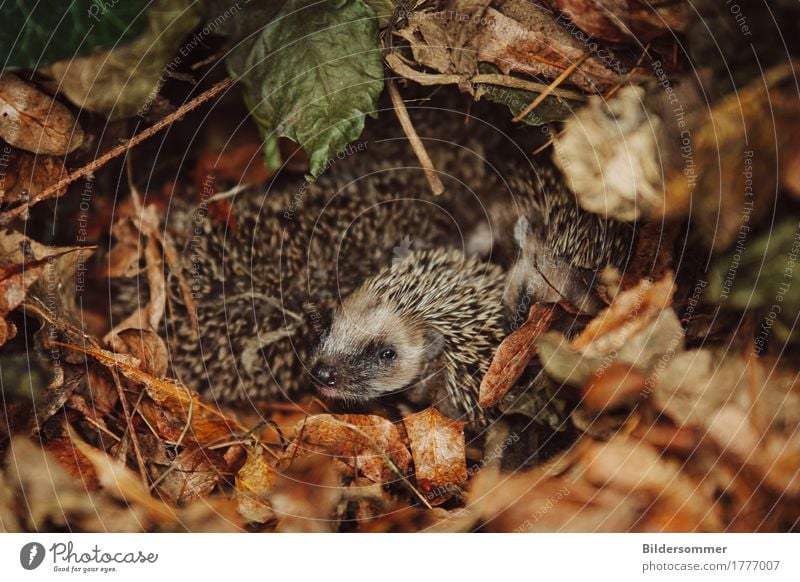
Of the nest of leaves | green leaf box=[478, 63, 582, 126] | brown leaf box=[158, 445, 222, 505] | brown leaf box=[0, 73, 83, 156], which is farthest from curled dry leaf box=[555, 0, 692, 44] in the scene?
brown leaf box=[158, 445, 222, 505]

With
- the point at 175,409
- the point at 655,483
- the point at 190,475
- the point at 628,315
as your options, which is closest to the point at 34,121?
the point at 175,409

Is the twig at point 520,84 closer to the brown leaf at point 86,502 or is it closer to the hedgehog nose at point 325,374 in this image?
the hedgehog nose at point 325,374

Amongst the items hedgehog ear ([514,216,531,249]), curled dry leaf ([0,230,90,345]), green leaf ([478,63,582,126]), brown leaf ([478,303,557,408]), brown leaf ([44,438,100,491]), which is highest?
green leaf ([478,63,582,126])

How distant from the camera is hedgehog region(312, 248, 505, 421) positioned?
37.8 inches

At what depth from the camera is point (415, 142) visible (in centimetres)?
94

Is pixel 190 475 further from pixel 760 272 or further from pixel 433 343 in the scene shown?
pixel 760 272

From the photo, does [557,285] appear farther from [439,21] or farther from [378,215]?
[439,21]

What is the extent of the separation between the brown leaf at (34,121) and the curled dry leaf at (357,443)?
0.54 m

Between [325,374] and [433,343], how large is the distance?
173mm

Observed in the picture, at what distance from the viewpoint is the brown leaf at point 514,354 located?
3.14 ft

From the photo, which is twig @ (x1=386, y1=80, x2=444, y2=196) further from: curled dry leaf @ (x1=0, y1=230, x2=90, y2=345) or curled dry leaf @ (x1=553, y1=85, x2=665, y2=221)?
curled dry leaf @ (x1=0, y1=230, x2=90, y2=345)

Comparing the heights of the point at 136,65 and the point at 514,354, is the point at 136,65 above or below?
above

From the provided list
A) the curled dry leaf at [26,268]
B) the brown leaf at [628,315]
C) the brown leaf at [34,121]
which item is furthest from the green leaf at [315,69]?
the brown leaf at [628,315]

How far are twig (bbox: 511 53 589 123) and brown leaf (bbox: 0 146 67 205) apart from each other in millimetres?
678
